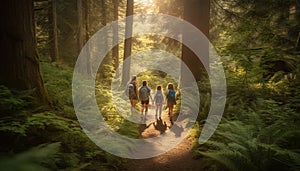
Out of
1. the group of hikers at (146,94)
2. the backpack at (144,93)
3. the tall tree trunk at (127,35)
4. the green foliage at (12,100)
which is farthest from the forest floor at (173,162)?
the tall tree trunk at (127,35)

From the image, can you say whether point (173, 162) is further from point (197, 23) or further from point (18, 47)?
point (197, 23)

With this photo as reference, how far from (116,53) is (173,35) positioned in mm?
6880

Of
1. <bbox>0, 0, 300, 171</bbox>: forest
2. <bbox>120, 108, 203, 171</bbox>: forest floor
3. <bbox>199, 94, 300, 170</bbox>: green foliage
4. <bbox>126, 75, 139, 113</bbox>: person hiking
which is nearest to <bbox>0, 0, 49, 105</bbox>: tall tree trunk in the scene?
<bbox>0, 0, 300, 171</bbox>: forest

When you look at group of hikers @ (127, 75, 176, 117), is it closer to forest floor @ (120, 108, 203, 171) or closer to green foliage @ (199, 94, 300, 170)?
forest floor @ (120, 108, 203, 171)

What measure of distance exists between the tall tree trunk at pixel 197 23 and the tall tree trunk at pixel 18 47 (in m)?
7.78

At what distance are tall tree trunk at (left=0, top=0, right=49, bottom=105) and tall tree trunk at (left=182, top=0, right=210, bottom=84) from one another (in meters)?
7.78

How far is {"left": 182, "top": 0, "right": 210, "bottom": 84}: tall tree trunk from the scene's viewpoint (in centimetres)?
1284

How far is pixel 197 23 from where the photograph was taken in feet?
42.5

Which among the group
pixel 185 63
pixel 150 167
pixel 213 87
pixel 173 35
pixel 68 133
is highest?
pixel 173 35

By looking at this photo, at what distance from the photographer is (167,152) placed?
26.9 ft

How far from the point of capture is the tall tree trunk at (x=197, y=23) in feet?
42.1

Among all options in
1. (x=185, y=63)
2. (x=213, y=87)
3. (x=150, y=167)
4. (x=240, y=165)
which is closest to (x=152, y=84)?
(x=185, y=63)

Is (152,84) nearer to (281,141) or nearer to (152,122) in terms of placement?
(152,122)

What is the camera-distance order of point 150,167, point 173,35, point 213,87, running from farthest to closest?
1. point 173,35
2. point 213,87
3. point 150,167
